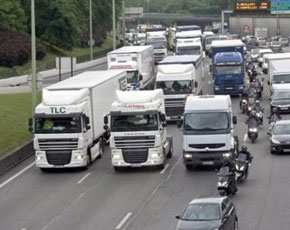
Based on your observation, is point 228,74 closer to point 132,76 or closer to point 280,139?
point 132,76

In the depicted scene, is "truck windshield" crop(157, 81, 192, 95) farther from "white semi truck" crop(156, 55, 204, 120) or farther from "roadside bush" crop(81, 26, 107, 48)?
"roadside bush" crop(81, 26, 107, 48)

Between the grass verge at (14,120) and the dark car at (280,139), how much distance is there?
11971 millimetres

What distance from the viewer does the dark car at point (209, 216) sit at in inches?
873

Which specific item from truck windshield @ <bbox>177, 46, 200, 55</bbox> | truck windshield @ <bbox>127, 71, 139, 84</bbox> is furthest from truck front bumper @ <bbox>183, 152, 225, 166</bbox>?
truck windshield @ <bbox>177, 46, 200, 55</bbox>

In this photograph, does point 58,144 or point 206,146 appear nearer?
point 206,146

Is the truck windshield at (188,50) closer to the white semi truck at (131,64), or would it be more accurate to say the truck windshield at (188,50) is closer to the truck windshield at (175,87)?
the white semi truck at (131,64)

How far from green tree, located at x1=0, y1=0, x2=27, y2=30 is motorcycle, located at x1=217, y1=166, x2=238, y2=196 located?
67.9 m

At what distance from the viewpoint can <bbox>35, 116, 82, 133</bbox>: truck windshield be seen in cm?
3578

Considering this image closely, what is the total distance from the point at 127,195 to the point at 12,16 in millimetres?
67258

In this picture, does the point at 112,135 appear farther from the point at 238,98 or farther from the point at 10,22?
the point at 10,22

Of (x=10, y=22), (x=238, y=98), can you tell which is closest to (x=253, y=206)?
(x=238, y=98)

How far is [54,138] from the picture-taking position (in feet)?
117

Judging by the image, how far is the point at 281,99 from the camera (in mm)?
53281


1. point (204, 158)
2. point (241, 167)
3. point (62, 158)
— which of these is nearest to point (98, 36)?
point (62, 158)
